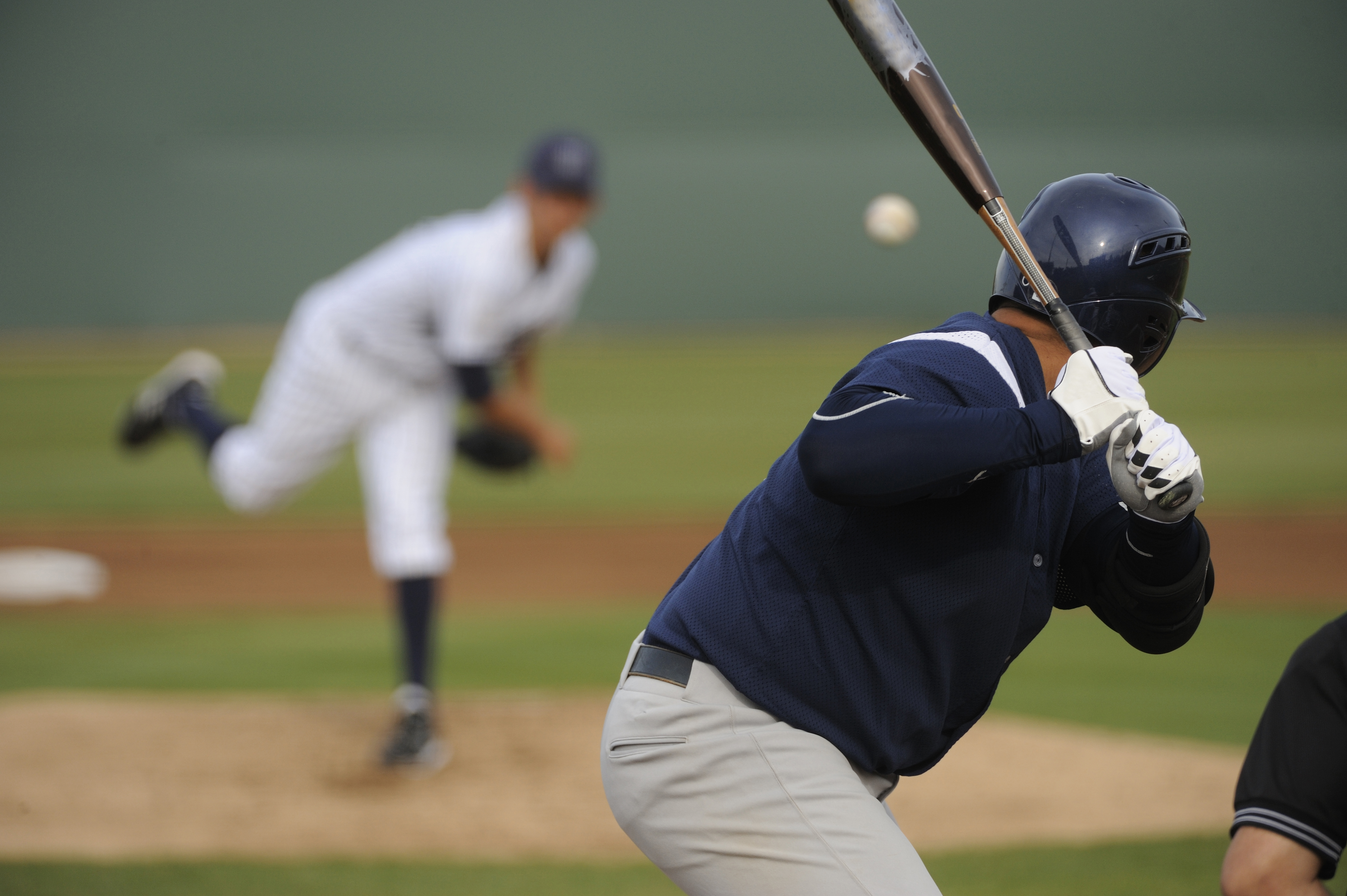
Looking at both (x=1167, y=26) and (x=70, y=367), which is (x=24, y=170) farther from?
(x=1167, y=26)

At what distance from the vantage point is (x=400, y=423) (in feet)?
16.1

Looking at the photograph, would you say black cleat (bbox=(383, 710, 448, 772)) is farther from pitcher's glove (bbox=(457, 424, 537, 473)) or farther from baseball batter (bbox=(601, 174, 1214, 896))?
baseball batter (bbox=(601, 174, 1214, 896))

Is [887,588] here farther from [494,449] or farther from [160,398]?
[160,398]

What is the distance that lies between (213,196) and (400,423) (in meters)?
21.8

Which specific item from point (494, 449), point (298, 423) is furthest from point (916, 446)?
point (494, 449)

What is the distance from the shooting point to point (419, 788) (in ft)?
14.7

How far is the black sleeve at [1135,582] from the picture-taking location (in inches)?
81.0

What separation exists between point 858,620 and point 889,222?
5.55 feet

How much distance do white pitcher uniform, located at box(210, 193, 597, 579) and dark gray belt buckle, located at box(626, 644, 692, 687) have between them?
9.29 ft

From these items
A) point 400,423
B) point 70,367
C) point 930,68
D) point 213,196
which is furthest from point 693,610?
point 213,196

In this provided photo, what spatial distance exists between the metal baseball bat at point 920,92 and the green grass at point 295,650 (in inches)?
155

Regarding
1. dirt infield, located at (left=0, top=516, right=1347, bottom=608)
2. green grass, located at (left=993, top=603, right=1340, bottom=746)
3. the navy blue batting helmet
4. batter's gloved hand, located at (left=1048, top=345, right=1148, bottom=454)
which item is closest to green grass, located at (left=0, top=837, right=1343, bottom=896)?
green grass, located at (left=993, top=603, right=1340, bottom=746)

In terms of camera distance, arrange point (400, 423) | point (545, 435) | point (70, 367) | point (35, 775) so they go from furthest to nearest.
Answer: point (70, 367) < point (545, 435) < point (400, 423) < point (35, 775)

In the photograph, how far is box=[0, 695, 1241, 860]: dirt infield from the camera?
4.03 meters
